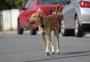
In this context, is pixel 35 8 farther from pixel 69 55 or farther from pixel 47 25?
pixel 69 55

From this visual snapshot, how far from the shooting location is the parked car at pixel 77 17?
18.8m

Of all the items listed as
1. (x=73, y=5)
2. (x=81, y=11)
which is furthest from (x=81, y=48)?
(x=73, y=5)

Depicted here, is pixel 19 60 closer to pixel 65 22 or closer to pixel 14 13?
pixel 65 22

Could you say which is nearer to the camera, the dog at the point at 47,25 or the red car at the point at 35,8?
the dog at the point at 47,25

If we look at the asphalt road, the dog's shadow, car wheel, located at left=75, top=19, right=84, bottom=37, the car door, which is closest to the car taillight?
car wheel, located at left=75, top=19, right=84, bottom=37

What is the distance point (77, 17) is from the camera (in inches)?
762

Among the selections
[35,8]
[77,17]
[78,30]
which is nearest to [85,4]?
[77,17]

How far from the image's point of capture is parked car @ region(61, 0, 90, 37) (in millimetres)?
18797

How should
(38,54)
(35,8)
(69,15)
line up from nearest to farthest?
(38,54), (69,15), (35,8)

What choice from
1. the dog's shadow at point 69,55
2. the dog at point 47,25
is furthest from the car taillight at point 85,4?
the dog at point 47,25

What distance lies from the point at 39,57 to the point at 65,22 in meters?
8.70

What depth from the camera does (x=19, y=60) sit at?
11766mm

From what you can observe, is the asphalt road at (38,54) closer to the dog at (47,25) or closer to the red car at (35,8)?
the dog at (47,25)

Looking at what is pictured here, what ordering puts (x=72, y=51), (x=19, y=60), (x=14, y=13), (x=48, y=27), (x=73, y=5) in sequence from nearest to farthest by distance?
(x=19, y=60)
(x=48, y=27)
(x=72, y=51)
(x=73, y=5)
(x=14, y=13)
